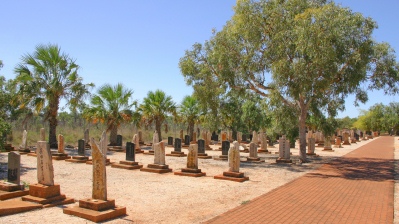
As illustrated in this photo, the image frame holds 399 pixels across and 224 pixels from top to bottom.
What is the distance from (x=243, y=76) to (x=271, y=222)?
1253 centimetres

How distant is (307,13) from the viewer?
16188 millimetres

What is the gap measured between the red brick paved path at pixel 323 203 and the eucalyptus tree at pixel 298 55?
16.6 ft

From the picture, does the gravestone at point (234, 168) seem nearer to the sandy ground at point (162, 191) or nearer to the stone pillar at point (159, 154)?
the sandy ground at point (162, 191)

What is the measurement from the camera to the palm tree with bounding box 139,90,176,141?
1206 inches

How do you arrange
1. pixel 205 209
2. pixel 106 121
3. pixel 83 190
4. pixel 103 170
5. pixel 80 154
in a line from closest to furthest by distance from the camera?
pixel 103 170, pixel 205 209, pixel 83 190, pixel 80 154, pixel 106 121

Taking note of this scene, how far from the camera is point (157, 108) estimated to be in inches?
1216

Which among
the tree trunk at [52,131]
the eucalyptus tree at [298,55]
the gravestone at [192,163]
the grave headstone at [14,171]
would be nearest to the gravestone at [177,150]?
the eucalyptus tree at [298,55]

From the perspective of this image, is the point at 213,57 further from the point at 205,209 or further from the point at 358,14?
the point at 205,209

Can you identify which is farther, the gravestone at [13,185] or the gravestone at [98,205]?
the gravestone at [13,185]

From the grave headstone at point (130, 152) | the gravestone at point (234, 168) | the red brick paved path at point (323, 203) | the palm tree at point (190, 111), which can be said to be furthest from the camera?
the palm tree at point (190, 111)

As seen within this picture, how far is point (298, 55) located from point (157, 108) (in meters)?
16.6

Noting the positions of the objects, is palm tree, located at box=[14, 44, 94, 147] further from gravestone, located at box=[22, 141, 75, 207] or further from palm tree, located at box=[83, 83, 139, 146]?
gravestone, located at box=[22, 141, 75, 207]

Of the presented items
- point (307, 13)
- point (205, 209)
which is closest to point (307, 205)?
point (205, 209)

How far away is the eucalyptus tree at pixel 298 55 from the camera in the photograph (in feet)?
51.1
